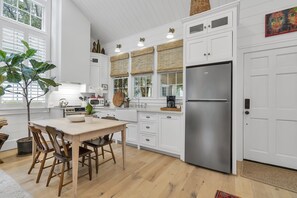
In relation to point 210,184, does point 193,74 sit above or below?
above

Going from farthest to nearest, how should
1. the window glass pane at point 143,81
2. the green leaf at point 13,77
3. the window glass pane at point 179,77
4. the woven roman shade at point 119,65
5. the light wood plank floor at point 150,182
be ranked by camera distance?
the woven roman shade at point 119,65, the window glass pane at point 143,81, the window glass pane at point 179,77, the green leaf at point 13,77, the light wood plank floor at point 150,182

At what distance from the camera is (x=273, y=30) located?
263 centimetres

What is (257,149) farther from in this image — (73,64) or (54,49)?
(54,49)

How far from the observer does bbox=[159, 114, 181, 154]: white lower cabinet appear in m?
2.97

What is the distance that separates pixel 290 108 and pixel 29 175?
4.38 m

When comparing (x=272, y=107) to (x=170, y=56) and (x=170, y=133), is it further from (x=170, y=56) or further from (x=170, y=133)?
(x=170, y=56)

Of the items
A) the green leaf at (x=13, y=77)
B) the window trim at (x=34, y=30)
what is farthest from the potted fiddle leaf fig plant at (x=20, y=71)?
the window trim at (x=34, y=30)

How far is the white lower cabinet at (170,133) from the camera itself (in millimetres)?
2975

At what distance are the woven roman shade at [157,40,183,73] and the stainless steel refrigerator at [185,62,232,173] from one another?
907 mm

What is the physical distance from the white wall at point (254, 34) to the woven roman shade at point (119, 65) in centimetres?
300

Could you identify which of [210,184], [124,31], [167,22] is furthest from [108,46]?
[210,184]

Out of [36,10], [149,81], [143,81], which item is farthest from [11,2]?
[149,81]

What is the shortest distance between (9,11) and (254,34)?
17.4ft

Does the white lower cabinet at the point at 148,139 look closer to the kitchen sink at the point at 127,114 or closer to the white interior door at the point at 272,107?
the kitchen sink at the point at 127,114
